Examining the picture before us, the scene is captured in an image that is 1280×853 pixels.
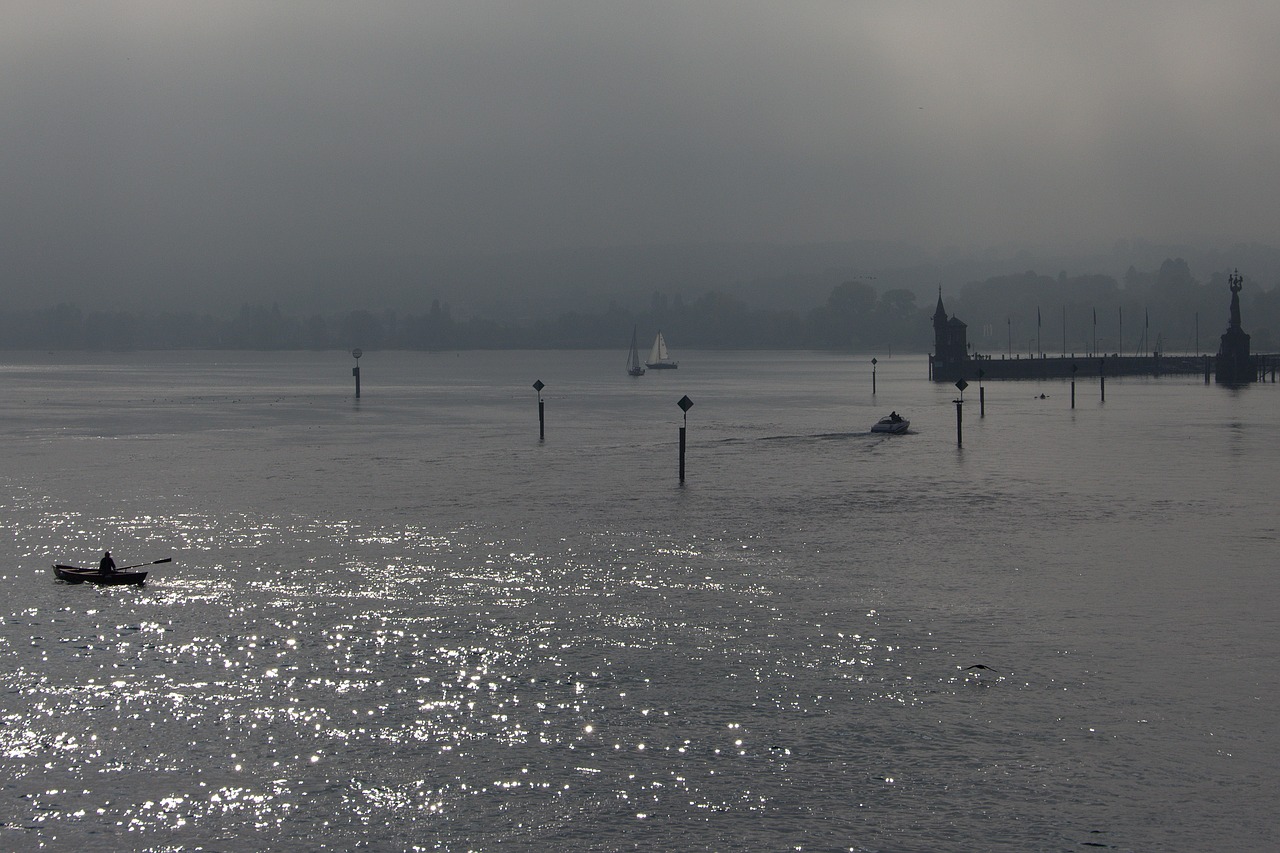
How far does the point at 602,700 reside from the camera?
1708cm

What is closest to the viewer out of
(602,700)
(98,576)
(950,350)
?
(602,700)

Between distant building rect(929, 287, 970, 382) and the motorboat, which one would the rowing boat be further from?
distant building rect(929, 287, 970, 382)

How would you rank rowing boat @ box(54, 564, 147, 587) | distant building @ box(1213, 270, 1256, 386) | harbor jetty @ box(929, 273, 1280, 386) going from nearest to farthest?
1. rowing boat @ box(54, 564, 147, 587)
2. distant building @ box(1213, 270, 1256, 386)
3. harbor jetty @ box(929, 273, 1280, 386)

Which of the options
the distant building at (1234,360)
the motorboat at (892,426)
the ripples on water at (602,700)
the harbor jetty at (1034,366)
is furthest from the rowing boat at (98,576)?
the harbor jetty at (1034,366)

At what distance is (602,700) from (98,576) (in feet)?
42.4

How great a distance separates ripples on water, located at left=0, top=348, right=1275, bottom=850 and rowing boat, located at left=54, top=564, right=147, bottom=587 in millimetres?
361

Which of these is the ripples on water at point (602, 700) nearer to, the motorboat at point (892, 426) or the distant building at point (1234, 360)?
the motorboat at point (892, 426)

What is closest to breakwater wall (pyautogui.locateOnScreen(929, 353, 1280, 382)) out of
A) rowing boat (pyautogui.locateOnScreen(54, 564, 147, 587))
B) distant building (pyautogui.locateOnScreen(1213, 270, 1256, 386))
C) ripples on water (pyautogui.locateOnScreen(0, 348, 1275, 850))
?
distant building (pyautogui.locateOnScreen(1213, 270, 1256, 386))

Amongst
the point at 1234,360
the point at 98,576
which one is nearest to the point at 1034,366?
the point at 1234,360

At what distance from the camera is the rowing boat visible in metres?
25.2

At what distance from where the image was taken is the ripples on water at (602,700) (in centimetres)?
1293

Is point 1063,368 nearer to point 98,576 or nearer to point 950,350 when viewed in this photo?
point 950,350

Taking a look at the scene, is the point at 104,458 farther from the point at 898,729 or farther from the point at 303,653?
the point at 898,729

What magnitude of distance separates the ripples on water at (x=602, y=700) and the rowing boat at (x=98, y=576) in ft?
1.18
